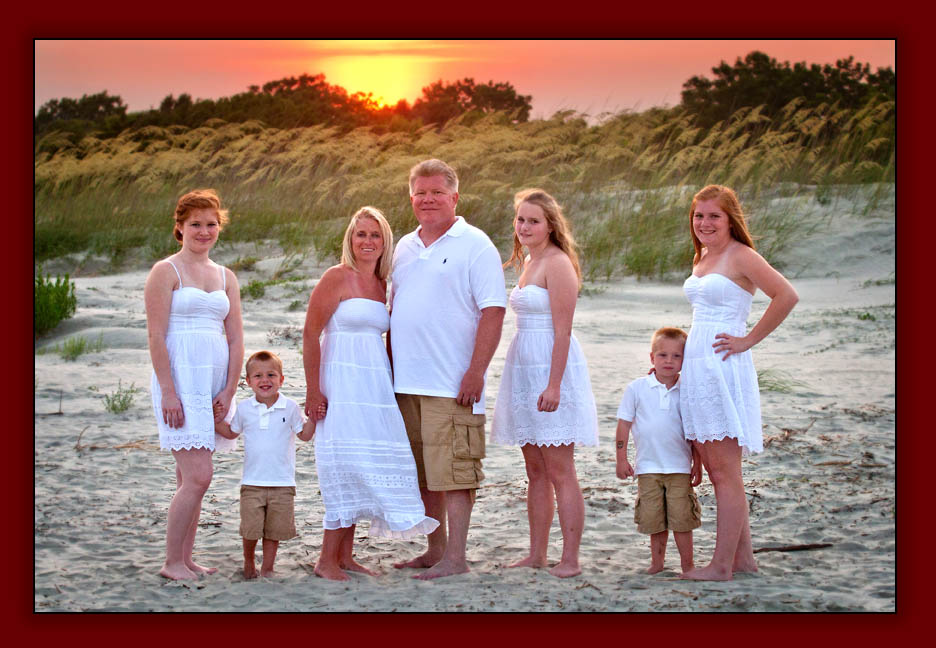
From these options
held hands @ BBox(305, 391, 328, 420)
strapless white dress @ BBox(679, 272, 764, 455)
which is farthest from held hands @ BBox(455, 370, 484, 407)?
strapless white dress @ BBox(679, 272, 764, 455)

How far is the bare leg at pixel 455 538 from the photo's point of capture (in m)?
4.93

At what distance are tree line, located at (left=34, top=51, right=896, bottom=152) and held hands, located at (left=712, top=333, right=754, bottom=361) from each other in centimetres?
1294

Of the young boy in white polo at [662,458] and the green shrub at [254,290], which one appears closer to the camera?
the young boy in white polo at [662,458]

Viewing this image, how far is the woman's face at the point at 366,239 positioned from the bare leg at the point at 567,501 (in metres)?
1.28

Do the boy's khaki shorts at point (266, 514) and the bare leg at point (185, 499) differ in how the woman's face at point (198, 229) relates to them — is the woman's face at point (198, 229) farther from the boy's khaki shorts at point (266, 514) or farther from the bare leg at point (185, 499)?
the boy's khaki shorts at point (266, 514)

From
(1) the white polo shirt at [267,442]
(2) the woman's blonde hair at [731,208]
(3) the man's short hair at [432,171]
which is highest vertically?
(3) the man's short hair at [432,171]

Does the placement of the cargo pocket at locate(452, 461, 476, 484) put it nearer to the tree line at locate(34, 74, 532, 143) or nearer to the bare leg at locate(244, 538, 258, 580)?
the bare leg at locate(244, 538, 258, 580)

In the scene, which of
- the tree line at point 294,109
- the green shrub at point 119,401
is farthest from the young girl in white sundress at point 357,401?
the tree line at point 294,109

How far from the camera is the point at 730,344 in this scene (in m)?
4.76

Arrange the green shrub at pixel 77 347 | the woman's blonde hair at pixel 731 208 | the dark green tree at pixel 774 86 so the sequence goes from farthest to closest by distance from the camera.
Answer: the dark green tree at pixel 774 86 < the green shrub at pixel 77 347 < the woman's blonde hair at pixel 731 208

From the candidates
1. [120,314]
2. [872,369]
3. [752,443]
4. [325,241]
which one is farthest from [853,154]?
[752,443]

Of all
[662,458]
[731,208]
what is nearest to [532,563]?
[662,458]

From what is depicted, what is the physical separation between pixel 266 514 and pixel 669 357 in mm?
2126

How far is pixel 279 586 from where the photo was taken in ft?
15.7
